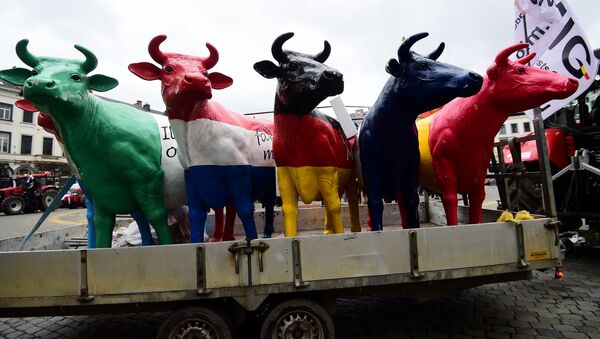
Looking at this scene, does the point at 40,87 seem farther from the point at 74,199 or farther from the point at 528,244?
the point at 74,199

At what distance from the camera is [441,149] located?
4055 mm

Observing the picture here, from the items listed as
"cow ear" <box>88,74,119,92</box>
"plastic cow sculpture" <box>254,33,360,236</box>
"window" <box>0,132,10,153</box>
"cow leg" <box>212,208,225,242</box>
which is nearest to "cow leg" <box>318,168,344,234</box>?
"plastic cow sculpture" <box>254,33,360,236</box>

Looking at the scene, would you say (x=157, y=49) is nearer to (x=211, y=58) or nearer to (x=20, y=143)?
(x=211, y=58)

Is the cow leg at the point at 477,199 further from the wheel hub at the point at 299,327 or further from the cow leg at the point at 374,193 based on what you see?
the wheel hub at the point at 299,327

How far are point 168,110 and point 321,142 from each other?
1.57m

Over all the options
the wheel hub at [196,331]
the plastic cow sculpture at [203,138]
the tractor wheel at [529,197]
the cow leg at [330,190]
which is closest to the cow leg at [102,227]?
the plastic cow sculpture at [203,138]

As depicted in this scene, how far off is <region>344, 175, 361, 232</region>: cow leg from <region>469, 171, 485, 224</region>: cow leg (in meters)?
1.38

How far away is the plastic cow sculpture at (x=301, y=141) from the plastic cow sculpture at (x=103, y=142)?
131 cm

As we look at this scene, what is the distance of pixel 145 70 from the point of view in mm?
3520

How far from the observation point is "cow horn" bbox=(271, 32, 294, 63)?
3447mm

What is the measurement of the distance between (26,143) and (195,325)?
38449mm

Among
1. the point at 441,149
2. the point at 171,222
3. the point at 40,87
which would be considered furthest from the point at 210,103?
the point at 441,149

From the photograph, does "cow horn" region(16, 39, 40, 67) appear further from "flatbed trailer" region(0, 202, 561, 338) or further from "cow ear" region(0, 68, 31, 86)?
"flatbed trailer" region(0, 202, 561, 338)

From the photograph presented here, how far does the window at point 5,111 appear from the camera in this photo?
1214 inches
